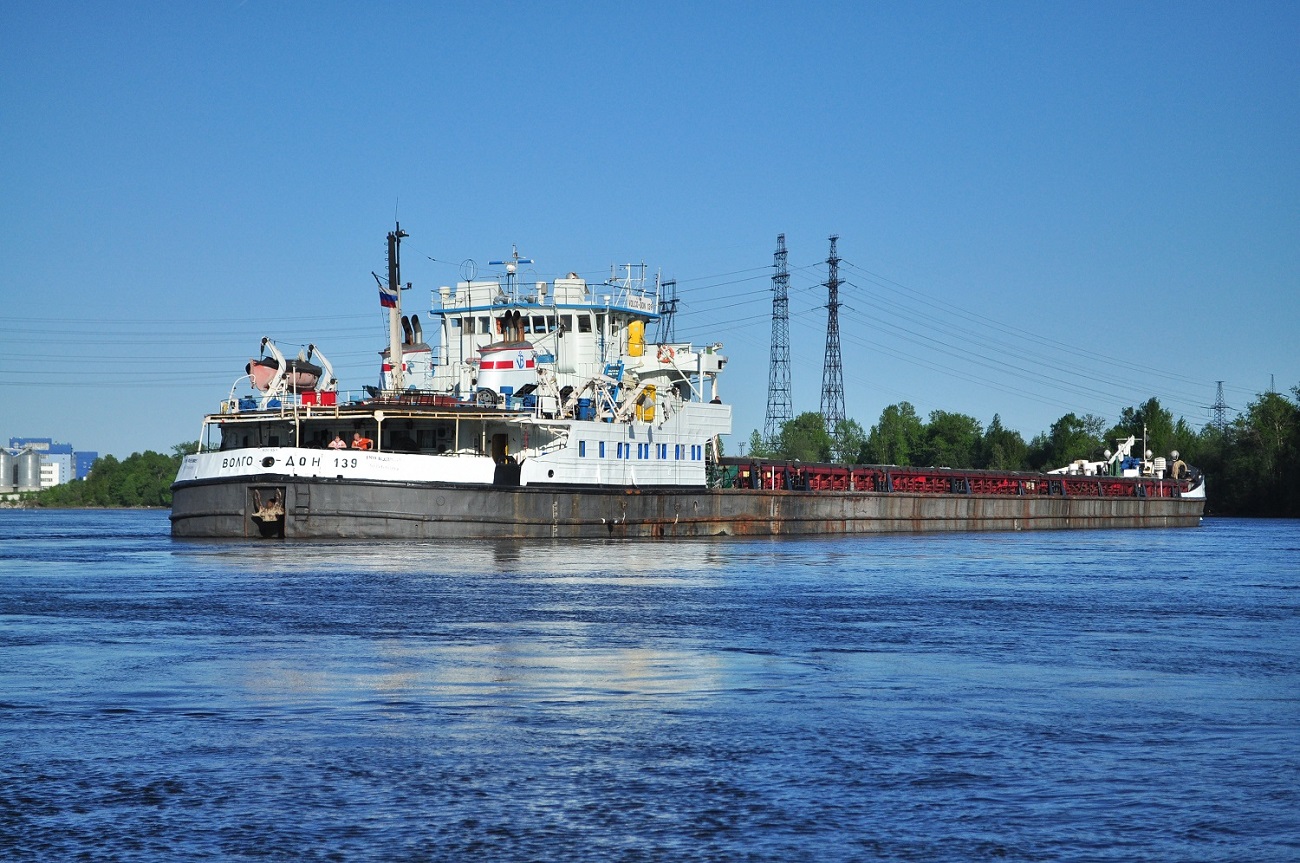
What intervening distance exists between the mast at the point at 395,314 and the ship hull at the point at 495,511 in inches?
194

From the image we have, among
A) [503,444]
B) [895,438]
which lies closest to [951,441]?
[895,438]

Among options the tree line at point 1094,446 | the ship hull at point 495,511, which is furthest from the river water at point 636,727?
the tree line at point 1094,446

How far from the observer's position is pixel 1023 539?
60.8m

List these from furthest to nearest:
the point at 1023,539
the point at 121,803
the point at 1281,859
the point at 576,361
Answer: the point at 1023,539 < the point at 576,361 < the point at 121,803 < the point at 1281,859

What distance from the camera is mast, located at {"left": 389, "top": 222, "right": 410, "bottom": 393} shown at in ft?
150

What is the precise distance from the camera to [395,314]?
46.7m

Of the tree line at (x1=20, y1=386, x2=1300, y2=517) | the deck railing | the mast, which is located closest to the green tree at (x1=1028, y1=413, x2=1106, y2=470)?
the tree line at (x1=20, y1=386, x2=1300, y2=517)

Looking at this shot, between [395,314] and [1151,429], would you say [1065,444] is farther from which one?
[395,314]

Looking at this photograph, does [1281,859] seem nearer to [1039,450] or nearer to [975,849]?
[975,849]

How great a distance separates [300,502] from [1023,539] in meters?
34.0

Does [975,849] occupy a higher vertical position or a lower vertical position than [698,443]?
lower

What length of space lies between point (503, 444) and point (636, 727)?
33.5 metres

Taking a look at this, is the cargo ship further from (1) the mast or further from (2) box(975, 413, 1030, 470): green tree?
(2) box(975, 413, 1030, 470): green tree

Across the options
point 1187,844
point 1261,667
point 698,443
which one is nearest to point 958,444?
point 698,443
